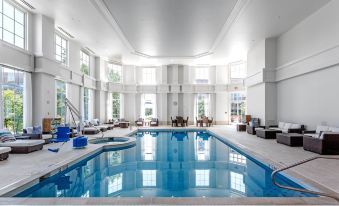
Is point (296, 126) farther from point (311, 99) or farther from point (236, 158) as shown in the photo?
point (236, 158)

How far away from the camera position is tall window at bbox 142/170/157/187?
16.5 ft

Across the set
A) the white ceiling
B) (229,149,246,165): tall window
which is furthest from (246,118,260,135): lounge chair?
the white ceiling

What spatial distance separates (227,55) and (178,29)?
20.5 ft

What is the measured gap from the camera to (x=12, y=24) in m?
8.55

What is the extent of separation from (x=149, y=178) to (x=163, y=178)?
32 centimetres

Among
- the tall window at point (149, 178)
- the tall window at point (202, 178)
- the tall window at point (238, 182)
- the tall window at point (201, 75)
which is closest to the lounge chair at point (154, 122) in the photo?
the tall window at point (201, 75)

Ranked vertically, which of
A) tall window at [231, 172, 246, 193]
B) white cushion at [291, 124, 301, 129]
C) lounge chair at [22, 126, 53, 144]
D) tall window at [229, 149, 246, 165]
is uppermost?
white cushion at [291, 124, 301, 129]

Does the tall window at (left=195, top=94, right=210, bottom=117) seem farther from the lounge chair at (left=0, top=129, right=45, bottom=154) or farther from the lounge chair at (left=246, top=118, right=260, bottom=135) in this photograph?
the lounge chair at (left=0, top=129, right=45, bottom=154)

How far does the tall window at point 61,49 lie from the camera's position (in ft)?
37.5

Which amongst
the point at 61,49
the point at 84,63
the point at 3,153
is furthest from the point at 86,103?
the point at 3,153

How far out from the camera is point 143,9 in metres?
8.66

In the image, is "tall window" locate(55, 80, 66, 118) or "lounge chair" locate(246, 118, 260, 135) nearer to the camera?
"tall window" locate(55, 80, 66, 118)

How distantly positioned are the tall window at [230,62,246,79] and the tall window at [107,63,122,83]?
9.04 meters

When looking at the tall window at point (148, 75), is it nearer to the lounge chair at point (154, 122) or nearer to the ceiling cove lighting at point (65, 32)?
the lounge chair at point (154, 122)
